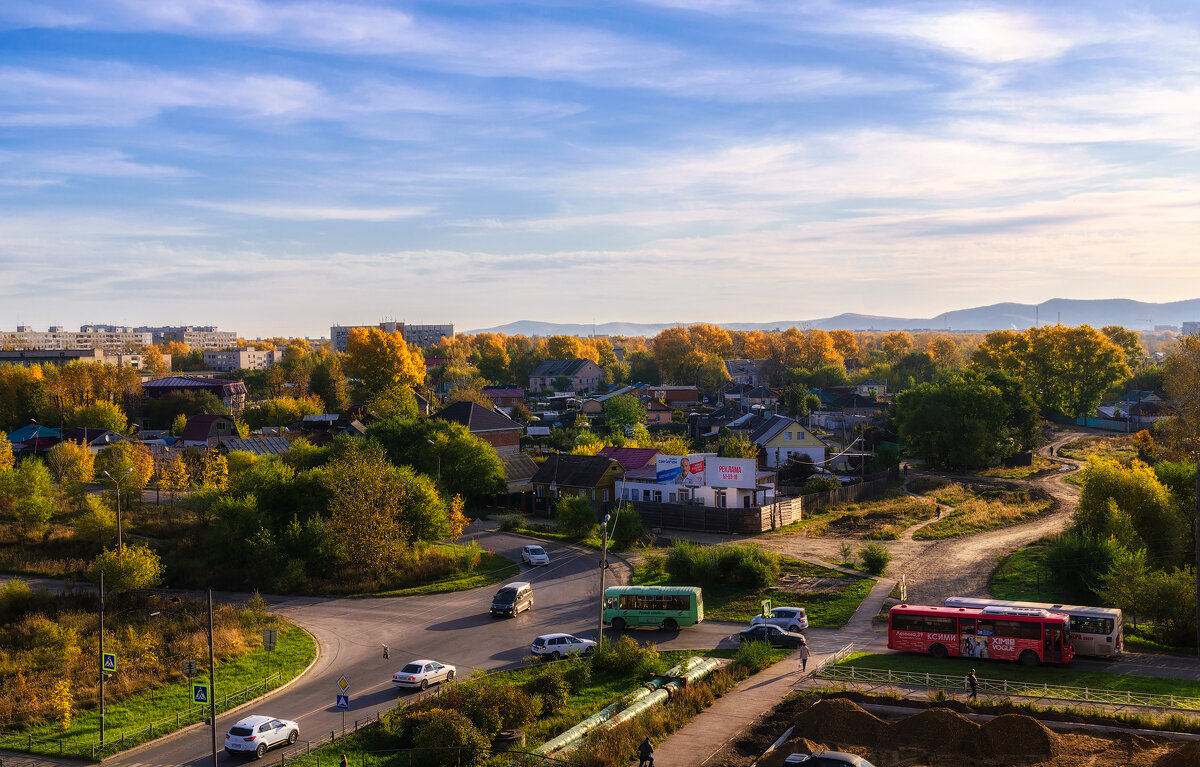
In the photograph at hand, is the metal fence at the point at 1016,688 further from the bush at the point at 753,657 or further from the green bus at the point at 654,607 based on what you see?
the green bus at the point at 654,607

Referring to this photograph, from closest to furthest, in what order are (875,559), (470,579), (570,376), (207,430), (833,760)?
(833,760), (875,559), (470,579), (207,430), (570,376)

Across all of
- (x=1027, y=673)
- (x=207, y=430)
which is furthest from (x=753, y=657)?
(x=207, y=430)

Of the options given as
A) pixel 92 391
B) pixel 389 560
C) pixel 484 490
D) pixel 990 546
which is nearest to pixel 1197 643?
pixel 990 546

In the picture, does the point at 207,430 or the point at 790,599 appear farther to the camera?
the point at 207,430

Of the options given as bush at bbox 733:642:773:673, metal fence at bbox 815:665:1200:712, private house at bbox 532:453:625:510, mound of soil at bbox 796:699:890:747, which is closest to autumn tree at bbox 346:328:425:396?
private house at bbox 532:453:625:510

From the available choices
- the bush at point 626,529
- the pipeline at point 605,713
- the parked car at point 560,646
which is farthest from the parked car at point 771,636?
the bush at point 626,529

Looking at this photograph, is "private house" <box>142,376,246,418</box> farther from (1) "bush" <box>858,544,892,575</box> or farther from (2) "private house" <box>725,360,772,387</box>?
(2) "private house" <box>725,360,772,387</box>

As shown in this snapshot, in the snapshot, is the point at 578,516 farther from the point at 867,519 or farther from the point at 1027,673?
the point at 1027,673

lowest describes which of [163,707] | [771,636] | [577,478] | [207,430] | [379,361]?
[163,707]
